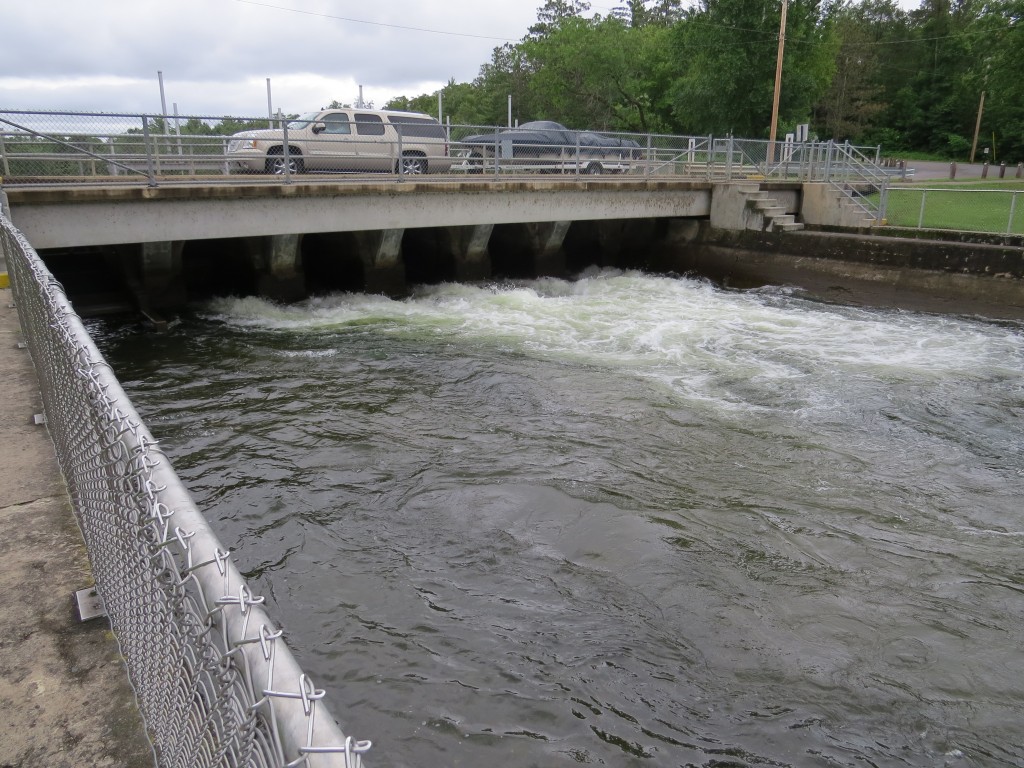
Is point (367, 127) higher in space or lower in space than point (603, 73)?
lower

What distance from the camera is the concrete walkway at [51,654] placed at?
231cm

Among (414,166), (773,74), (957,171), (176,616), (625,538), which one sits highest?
(773,74)

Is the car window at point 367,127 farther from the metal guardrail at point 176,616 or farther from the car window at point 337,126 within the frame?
the metal guardrail at point 176,616

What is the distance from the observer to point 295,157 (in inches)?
524

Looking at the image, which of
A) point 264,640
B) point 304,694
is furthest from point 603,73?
point 304,694

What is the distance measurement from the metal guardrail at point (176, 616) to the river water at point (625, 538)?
7.05 ft

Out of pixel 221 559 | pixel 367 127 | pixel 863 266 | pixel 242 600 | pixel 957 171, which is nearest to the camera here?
pixel 242 600

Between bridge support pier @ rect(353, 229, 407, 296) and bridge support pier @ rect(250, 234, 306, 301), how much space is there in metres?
1.49

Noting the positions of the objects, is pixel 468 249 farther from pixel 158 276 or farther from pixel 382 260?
pixel 158 276

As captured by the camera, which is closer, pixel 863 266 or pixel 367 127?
pixel 863 266

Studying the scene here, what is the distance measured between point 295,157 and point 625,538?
975 cm

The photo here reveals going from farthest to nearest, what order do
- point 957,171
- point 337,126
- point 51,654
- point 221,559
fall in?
point 957,171, point 337,126, point 51,654, point 221,559

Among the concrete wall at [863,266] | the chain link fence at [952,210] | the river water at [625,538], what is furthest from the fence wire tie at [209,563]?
the chain link fence at [952,210]

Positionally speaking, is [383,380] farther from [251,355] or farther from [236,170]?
[236,170]
